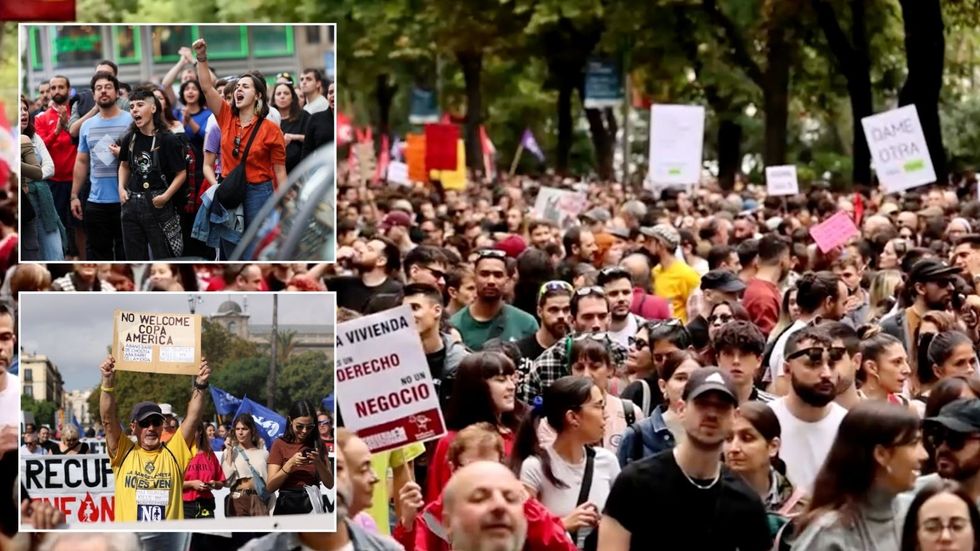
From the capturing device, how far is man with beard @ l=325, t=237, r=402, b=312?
44.8ft

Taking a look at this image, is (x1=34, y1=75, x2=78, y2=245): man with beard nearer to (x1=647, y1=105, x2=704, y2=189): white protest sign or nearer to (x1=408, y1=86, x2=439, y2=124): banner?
(x1=647, y1=105, x2=704, y2=189): white protest sign

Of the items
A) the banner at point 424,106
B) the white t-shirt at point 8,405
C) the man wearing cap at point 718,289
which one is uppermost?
the white t-shirt at point 8,405

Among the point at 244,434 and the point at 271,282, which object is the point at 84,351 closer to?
the point at 244,434

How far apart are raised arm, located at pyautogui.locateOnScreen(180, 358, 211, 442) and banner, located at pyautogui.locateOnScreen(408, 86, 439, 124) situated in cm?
5473

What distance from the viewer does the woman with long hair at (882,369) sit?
9.41 m

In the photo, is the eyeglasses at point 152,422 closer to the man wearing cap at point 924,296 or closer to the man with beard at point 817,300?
the man with beard at point 817,300

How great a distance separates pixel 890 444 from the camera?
21.0 feet

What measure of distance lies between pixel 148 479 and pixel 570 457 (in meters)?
2.11

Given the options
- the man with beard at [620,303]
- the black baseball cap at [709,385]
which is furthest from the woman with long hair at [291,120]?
the man with beard at [620,303]

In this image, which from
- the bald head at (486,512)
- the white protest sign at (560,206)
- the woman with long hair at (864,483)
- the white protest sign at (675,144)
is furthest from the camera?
the white protest sign at (675,144)

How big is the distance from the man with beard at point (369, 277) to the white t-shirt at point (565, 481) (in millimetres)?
5479

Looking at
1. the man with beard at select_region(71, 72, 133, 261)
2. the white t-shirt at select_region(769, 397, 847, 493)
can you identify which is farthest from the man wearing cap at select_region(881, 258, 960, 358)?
the man with beard at select_region(71, 72, 133, 261)

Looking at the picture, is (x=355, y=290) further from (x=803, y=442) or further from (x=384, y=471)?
(x=803, y=442)

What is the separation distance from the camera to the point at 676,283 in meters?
15.1
